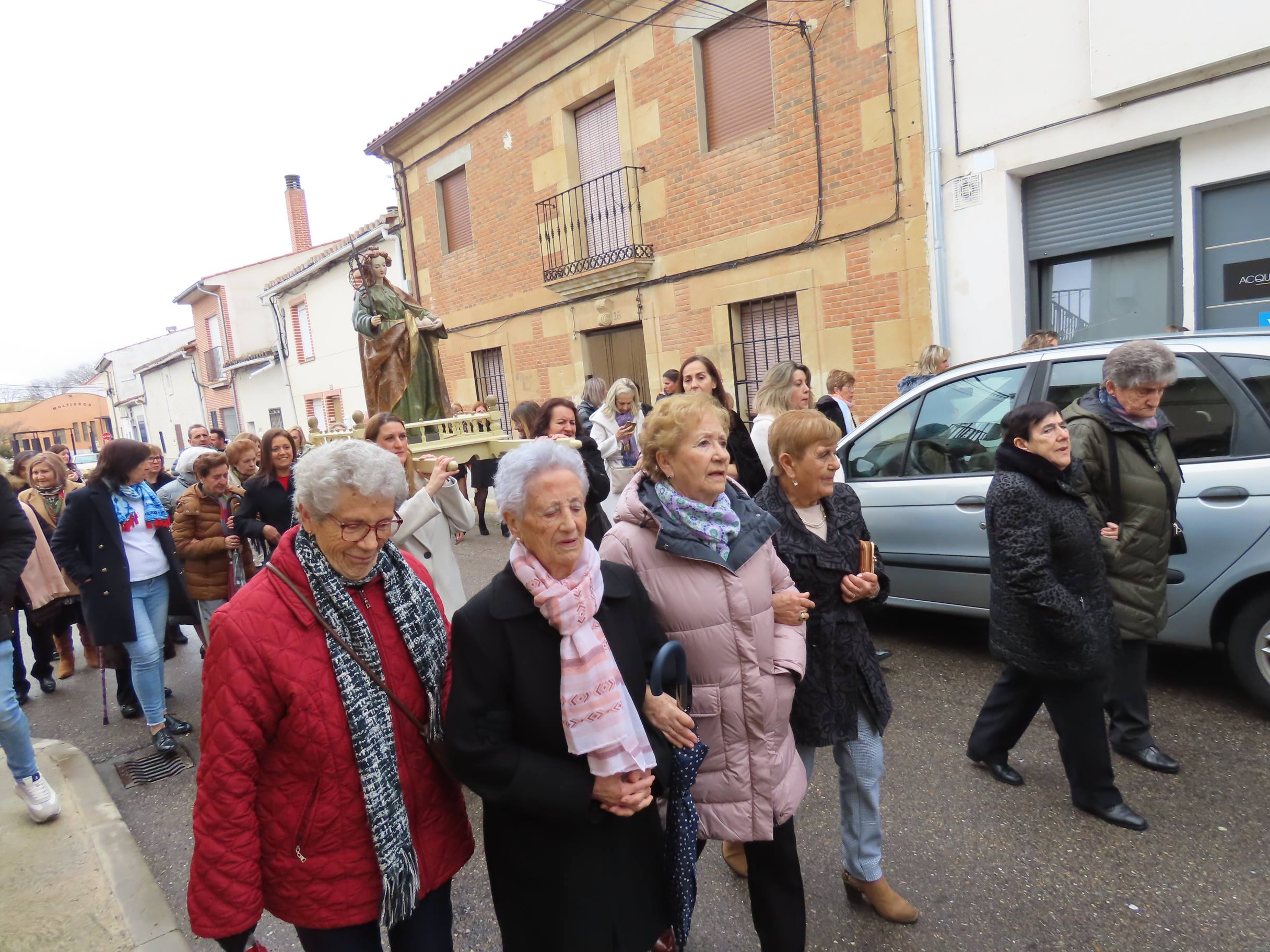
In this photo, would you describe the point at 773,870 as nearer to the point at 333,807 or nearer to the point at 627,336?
the point at 333,807

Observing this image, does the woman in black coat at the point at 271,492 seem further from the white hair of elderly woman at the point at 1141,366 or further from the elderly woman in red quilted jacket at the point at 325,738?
the white hair of elderly woman at the point at 1141,366

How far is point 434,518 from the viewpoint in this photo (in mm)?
3537

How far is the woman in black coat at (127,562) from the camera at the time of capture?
4426mm

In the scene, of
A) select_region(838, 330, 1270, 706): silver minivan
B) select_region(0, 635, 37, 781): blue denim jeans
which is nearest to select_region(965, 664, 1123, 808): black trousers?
select_region(838, 330, 1270, 706): silver minivan

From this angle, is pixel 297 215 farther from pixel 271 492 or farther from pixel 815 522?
pixel 815 522

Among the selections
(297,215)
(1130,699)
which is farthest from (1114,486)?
(297,215)

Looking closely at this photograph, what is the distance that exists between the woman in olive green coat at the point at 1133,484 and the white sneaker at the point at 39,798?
184 inches

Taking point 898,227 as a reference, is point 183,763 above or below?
below

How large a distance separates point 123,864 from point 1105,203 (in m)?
8.20

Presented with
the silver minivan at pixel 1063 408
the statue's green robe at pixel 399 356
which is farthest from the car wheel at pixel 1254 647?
the statue's green robe at pixel 399 356

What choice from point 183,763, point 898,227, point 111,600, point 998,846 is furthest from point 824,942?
point 898,227

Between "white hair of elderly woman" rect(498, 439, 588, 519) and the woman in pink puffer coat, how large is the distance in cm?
36

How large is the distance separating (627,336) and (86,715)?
8048mm

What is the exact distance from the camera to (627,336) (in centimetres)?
1177
